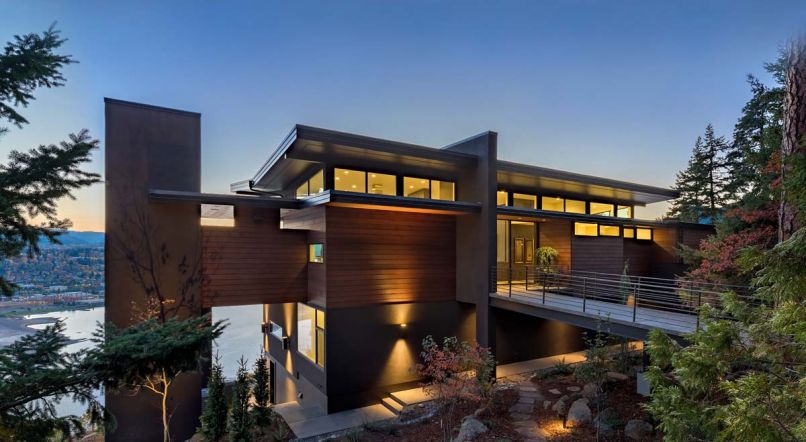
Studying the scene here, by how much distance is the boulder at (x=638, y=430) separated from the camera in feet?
21.5

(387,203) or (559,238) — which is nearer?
(387,203)

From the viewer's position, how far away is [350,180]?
437 inches

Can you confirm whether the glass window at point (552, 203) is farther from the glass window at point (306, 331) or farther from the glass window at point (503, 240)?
the glass window at point (306, 331)

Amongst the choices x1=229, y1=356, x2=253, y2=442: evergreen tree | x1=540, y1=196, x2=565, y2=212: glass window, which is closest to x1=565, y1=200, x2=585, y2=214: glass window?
x1=540, y1=196, x2=565, y2=212: glass window

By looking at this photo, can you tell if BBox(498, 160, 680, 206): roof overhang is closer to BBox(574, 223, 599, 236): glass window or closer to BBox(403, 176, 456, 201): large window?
BBox(574, 223, 599, 236): glass window

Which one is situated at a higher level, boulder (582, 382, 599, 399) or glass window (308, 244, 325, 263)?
glass window (308, 244, 325, 263)

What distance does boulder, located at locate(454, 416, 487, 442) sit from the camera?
7254 millimetres

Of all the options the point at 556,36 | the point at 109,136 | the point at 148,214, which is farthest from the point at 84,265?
the point at 556,36

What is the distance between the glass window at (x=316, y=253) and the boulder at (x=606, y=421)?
7.56 metres

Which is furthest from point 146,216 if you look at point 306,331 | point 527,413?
point 527,413

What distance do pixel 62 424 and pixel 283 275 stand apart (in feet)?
20.9

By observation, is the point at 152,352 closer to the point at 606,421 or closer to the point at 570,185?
the point at 606,421

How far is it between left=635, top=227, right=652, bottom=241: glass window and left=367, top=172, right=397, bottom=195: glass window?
12.6 meters

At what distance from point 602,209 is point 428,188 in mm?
9884
